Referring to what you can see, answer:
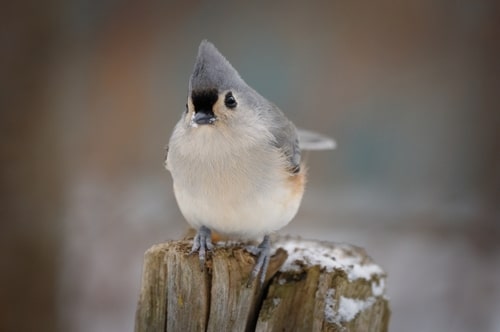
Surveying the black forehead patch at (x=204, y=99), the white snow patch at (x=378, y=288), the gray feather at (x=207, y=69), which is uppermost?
the gray feather at (x=207, y=69)

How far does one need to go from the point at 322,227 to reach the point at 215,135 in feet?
5.90

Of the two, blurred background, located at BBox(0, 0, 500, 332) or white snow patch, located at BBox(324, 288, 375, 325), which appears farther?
blurred background, located at BBox(0, 0, 500, 332)

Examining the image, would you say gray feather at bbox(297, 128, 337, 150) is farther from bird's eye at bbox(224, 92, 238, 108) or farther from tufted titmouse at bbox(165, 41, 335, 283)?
bird's eye at bbox(224, 92, 238, 108)

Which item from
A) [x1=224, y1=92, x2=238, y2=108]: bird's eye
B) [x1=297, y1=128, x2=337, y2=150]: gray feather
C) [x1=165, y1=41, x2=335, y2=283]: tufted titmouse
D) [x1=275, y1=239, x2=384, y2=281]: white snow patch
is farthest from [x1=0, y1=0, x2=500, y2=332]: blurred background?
[x1=224, y1=92, x2=238, y2=108]: bird's eye

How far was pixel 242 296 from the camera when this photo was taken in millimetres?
1034

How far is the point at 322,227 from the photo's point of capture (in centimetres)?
289

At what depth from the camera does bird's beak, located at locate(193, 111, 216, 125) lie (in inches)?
43.1

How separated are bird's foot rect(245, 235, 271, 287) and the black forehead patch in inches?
11.3

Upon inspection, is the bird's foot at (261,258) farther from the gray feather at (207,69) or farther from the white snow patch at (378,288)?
the gray feather at (207,69)

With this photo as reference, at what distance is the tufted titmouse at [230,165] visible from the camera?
3.66ft

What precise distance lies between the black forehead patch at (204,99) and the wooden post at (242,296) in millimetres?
256

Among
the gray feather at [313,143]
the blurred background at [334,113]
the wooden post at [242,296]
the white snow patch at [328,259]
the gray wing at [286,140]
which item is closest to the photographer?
the wooden post at [242,296]

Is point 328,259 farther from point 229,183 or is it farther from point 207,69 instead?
point 207,69

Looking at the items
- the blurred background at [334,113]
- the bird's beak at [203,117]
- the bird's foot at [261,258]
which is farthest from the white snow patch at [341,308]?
the blurred background at [334,113]
